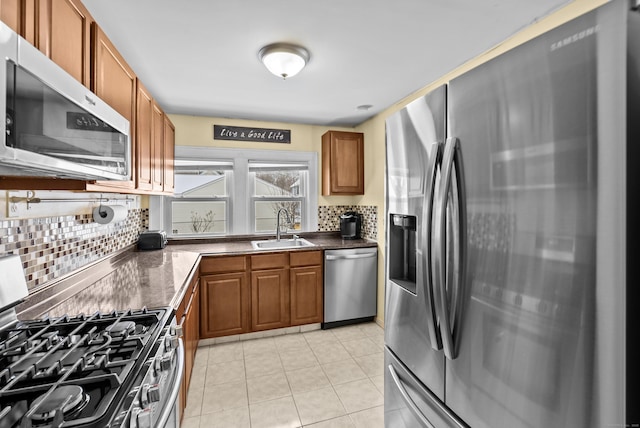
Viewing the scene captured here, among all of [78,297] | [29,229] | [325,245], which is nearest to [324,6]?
[29,229]

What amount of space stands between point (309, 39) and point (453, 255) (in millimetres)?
1589

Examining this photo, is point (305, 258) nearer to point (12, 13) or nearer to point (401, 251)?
point (401, 251)

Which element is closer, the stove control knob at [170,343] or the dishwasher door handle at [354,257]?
the stove control knob at [170,343]

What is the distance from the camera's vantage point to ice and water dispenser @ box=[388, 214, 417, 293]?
4.76 feet

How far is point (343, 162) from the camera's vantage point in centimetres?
363

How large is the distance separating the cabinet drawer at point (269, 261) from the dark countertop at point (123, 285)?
11cm

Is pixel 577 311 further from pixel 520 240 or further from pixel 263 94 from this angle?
pixel 263 94

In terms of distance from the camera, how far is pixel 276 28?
5.73 ft

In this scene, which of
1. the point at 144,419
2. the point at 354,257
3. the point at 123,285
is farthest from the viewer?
the point at 354,257

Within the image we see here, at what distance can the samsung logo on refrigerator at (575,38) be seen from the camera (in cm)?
63

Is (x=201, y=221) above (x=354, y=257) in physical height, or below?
above

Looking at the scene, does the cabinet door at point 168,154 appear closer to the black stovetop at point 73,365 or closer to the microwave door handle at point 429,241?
the black stovetop at point 73,365

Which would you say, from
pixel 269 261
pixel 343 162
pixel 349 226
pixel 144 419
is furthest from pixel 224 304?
pixel 144 419

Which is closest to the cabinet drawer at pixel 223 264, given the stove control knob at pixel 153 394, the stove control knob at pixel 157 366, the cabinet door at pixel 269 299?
the cabinet door at pixel 269 299
